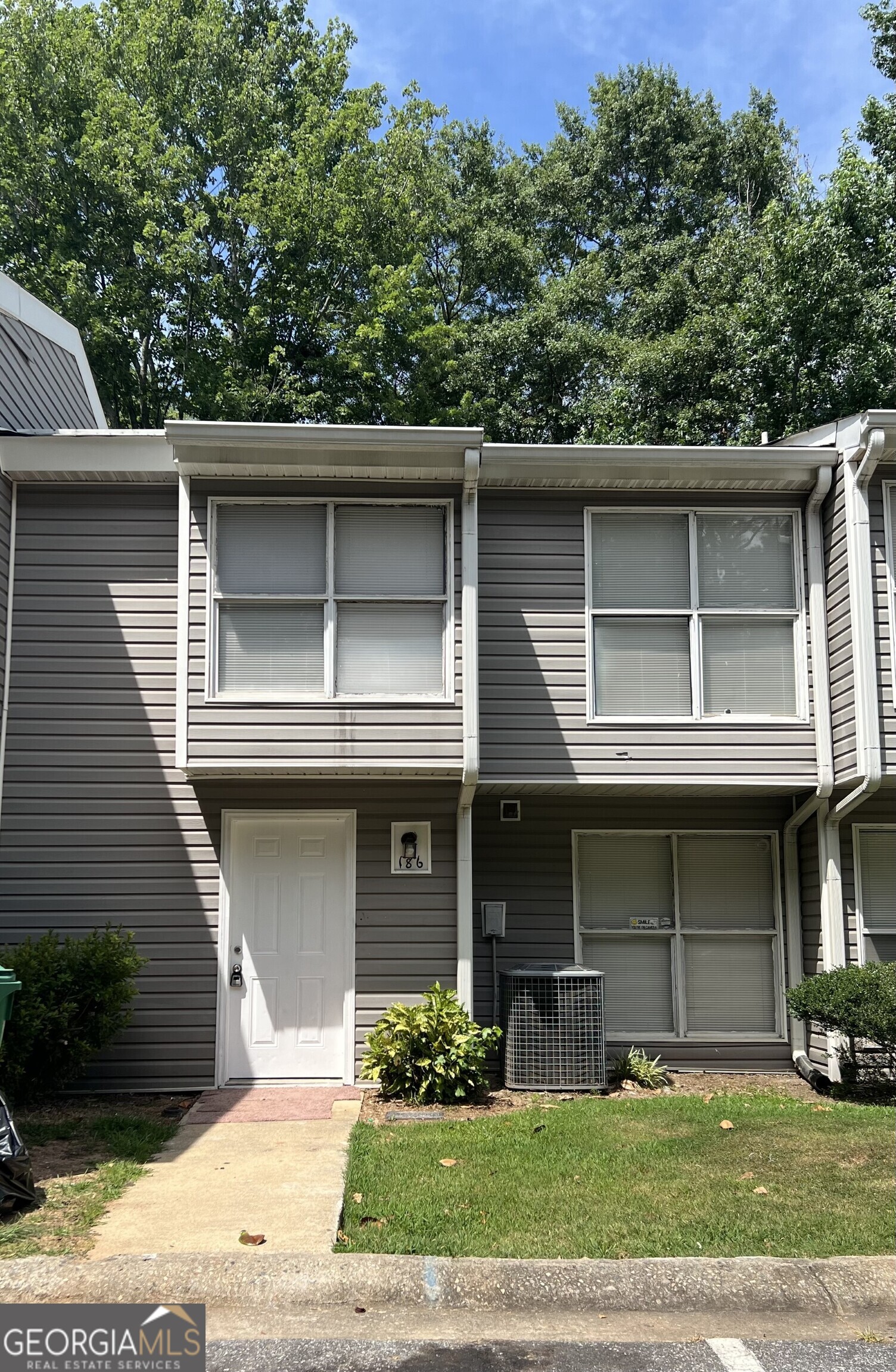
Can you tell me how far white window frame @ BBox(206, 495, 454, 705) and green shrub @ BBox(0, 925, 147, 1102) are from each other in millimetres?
2031

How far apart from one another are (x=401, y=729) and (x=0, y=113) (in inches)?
722

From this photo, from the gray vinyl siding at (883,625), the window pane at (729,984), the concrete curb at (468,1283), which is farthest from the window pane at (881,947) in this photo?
the concrete curb at (468,1283)

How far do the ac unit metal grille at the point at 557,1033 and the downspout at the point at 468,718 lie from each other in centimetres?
42

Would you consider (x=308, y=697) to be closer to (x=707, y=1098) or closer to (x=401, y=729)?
(x=401, y=729)

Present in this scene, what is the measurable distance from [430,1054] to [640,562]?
4.23 meters

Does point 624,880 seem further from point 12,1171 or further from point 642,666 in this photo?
point 12,1171

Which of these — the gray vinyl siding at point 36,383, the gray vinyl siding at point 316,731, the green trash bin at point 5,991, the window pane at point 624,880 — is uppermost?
the gray vinyl siding at point 36,383

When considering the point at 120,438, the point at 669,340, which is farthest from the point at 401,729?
the point at 669,340

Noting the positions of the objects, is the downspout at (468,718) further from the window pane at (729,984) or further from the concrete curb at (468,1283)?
the concrete curb at (468,1283)

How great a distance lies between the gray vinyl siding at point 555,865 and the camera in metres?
9.47

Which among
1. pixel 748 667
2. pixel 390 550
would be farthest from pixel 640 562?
pixel 390 550

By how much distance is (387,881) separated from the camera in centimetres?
905

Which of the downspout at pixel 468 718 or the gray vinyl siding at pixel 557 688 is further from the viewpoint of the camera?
the gray vinyl siding at pixel 557 688

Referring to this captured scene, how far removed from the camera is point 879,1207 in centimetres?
550
